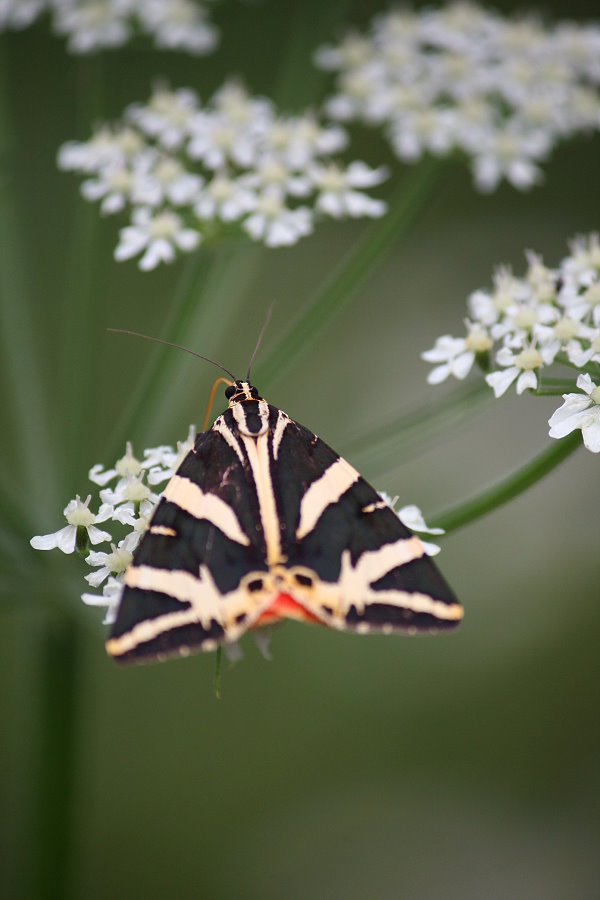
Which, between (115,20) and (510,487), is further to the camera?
(115,20)

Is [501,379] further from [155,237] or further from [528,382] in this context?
[155,237]

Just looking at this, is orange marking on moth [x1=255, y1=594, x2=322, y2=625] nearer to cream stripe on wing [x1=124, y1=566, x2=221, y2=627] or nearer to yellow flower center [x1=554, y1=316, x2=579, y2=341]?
cream stripe on wing [x1=124, y1=566, x2=221, y2=627]

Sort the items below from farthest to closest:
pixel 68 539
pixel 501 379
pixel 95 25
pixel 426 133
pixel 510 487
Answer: pixel 95 25 → pixel 426 133 → pixel 501 379 → pixel 510 487 → pixel 68 539

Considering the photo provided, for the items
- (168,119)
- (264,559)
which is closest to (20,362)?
(168,119)

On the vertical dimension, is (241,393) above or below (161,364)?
below

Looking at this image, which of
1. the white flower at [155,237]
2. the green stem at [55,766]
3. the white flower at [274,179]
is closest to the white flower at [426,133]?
the white flower at [274,179]

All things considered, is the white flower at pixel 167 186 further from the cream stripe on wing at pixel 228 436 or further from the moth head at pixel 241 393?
the cream stripe on wing at pixel 228 436
